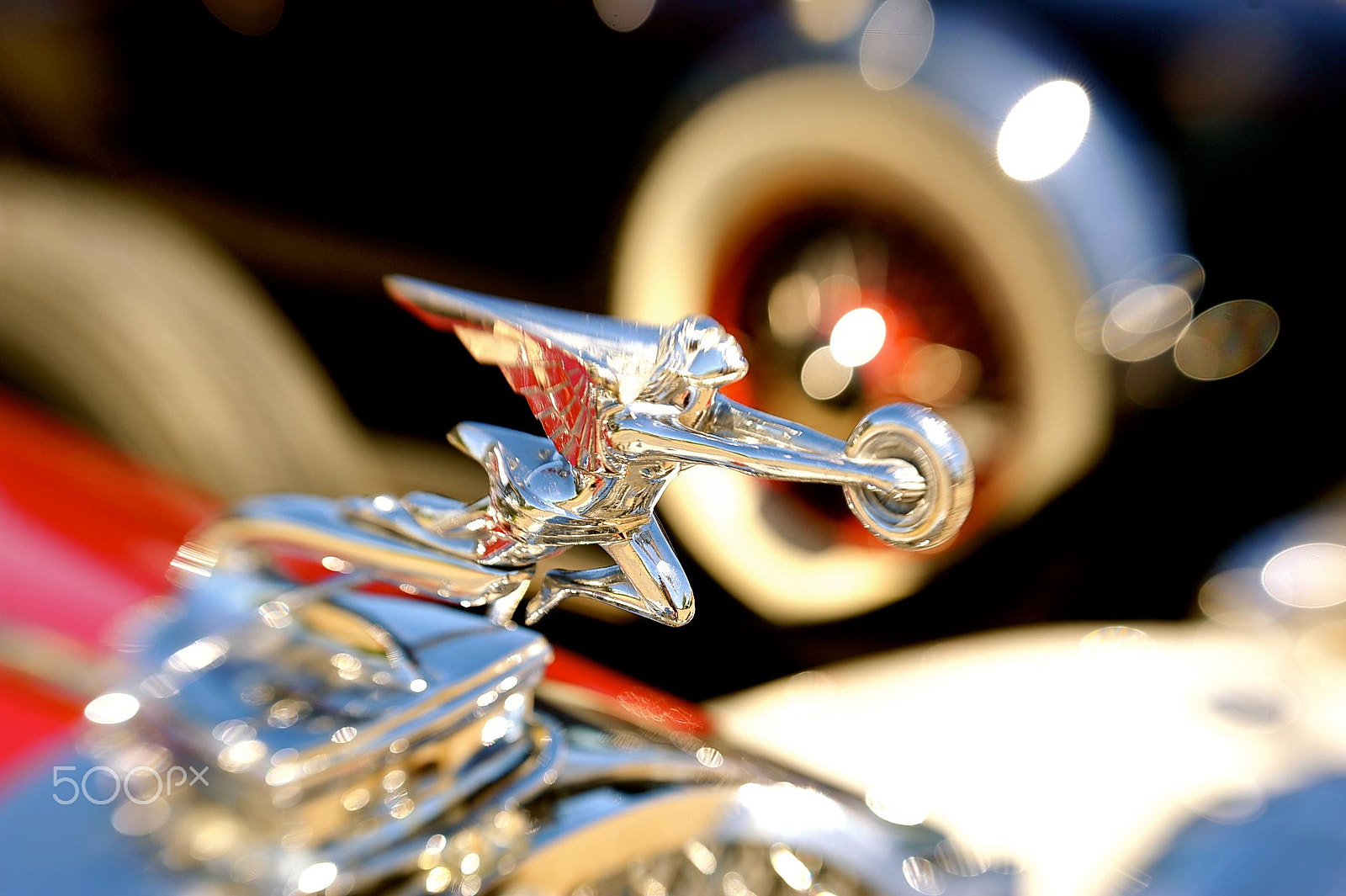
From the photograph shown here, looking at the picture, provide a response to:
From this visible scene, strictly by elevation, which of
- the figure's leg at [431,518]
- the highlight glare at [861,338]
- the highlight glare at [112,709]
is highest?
the highlight glare at [861,338]

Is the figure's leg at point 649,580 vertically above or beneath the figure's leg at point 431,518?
beneath

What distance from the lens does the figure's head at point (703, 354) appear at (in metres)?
0.45

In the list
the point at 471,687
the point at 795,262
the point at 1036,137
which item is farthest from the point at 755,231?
the point at 471,687

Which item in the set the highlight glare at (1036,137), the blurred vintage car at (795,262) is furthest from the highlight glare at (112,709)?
the highlight glare at (1036,137)

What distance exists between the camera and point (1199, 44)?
1.98 meters

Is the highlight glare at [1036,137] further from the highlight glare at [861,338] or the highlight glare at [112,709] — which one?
the highlight glare at [112,709]

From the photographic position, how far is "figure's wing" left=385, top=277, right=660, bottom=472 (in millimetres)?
476

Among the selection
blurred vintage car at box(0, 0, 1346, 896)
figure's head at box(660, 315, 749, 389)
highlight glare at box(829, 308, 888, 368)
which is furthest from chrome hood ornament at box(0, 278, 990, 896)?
highlight glare at box(829, 308, 888, 368)

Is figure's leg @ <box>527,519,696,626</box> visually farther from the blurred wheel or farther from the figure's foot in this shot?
the blurred wheel

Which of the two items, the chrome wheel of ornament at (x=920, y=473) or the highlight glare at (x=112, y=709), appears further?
the highlight glare at (x=112, y=709)

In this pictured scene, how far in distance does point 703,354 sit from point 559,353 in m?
0.08

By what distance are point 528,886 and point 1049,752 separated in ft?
3.02

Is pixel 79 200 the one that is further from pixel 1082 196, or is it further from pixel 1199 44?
pixel 1199 44

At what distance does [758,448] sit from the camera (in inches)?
18.3
